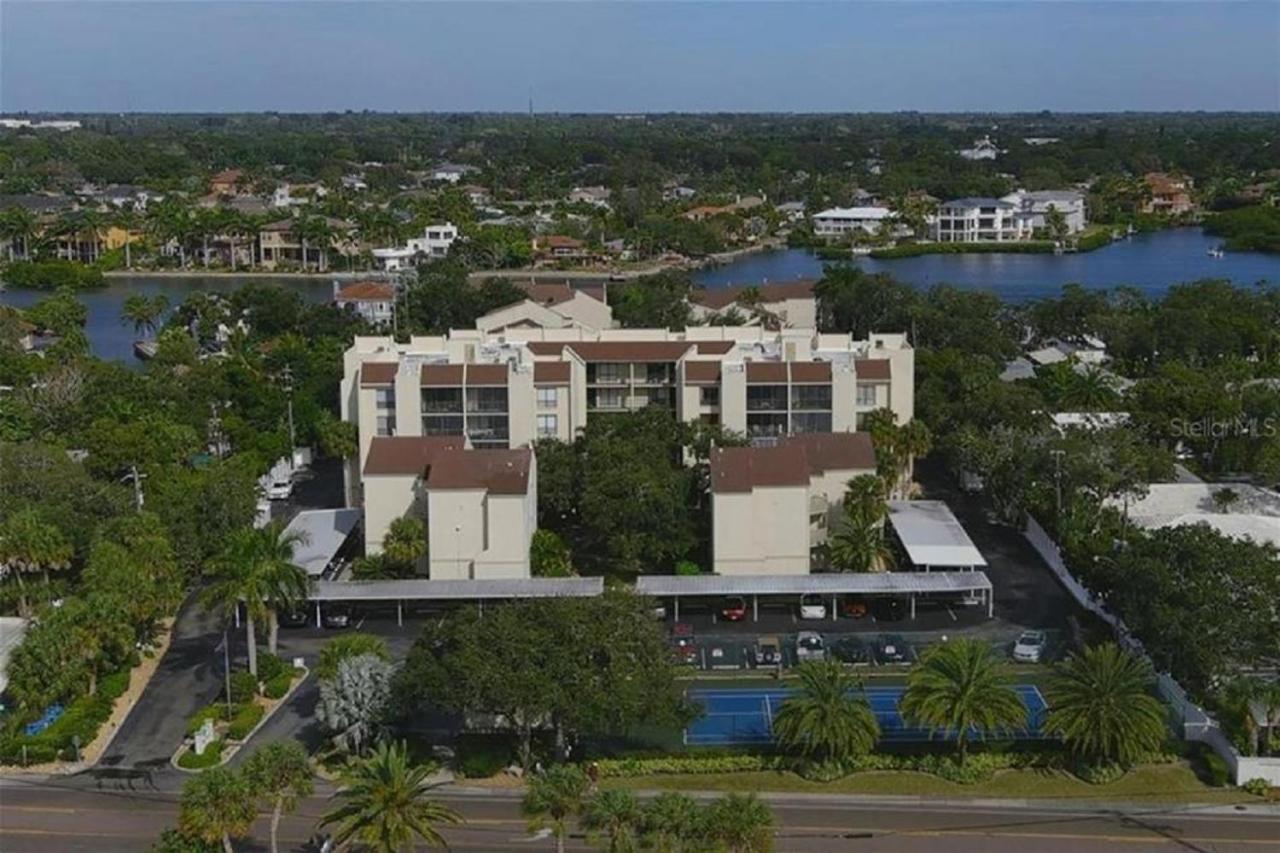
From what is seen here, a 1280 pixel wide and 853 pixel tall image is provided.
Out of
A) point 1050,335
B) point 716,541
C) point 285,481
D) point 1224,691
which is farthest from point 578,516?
point 1050,335

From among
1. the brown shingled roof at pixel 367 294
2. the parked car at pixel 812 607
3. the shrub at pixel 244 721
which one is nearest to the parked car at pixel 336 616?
the shrub at pixel 244 721

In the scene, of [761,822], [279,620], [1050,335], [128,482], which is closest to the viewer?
[761,822]

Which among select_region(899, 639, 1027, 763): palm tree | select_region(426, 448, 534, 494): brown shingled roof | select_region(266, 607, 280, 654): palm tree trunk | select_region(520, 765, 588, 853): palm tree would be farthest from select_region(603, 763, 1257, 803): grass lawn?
select_region(426, 448, 534, 494): brown shingled roof

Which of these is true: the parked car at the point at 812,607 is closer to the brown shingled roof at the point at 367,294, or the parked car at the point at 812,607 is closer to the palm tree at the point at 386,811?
the palm tree at the point at 386,811

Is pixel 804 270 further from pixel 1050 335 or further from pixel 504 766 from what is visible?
pixel 504 766

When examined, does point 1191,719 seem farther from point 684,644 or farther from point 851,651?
point 684,644
